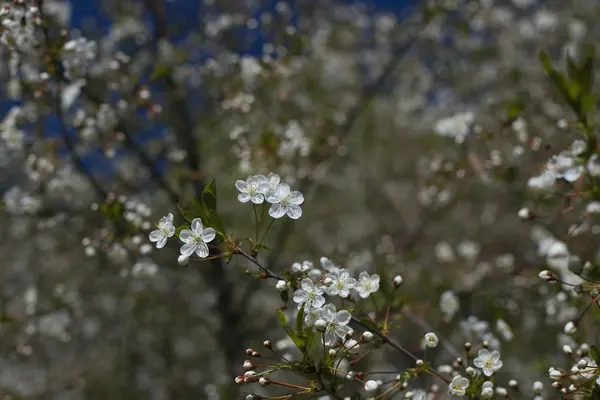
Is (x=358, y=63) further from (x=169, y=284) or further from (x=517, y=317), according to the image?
(x=517, y=317)

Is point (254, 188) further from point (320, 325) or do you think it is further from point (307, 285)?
point (320, 325)

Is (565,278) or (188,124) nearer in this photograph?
(565,278)

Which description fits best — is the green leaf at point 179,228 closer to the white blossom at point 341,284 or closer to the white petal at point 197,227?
the white petal at point 197,227

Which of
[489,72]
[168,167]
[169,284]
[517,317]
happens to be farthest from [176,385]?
[489,72]

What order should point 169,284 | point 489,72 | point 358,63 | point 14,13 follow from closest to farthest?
point 14,13 → point 169,284 → point 489,72 → point 358,63

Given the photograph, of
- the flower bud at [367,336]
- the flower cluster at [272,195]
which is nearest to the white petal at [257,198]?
the flower cluster at [272,195]

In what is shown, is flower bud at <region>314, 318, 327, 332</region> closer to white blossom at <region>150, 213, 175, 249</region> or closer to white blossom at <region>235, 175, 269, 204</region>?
white blossom at <region>235, 175, 269, 204</region>
